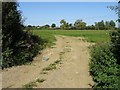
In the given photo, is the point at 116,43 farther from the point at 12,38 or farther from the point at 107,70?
the point at 12,38

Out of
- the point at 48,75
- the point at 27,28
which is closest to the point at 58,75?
the point at 48,75

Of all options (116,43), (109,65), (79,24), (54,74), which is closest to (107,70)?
(109,65)

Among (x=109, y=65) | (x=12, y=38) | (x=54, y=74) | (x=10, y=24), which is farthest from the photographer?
(x=12, y=38)

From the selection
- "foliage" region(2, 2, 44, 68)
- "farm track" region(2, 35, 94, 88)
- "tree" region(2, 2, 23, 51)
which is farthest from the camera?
"tree" region(2, 2, 23, 51)

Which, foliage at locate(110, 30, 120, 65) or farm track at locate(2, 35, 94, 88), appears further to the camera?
farm track at locate(2, 35, 94, 88)

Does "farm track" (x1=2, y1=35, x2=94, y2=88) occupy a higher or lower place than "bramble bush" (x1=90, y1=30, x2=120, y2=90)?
lower

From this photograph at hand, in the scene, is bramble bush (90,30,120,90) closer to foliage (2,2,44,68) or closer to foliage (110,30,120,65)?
foliage (110,30,120,65)

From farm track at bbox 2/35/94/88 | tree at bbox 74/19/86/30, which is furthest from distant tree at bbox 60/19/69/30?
farm track at bbox 2/35/94/88

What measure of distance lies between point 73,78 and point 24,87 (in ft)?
10.0

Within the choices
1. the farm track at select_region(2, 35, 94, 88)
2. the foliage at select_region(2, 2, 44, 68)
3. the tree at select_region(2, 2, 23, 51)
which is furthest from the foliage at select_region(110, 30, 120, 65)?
the tree at select_region(2, 2, 23, 51)

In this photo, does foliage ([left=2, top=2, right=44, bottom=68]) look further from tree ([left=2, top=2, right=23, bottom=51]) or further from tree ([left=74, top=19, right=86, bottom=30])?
tree ([left=74, top=19, right=86, bottom=30])

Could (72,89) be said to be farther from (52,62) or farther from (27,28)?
(27,28)

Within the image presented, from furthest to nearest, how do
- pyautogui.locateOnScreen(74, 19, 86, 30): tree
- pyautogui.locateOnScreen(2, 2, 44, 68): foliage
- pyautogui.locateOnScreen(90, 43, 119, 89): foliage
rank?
pyautogui.locateOnScreen(74, 19, 86, 30): tree → pyautogui.locateOnScreen(2, 2, 44, 68): foliage → pyautogui.locateOnScreen(90, 43, 119, 89): foliage

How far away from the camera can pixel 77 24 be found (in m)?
124
